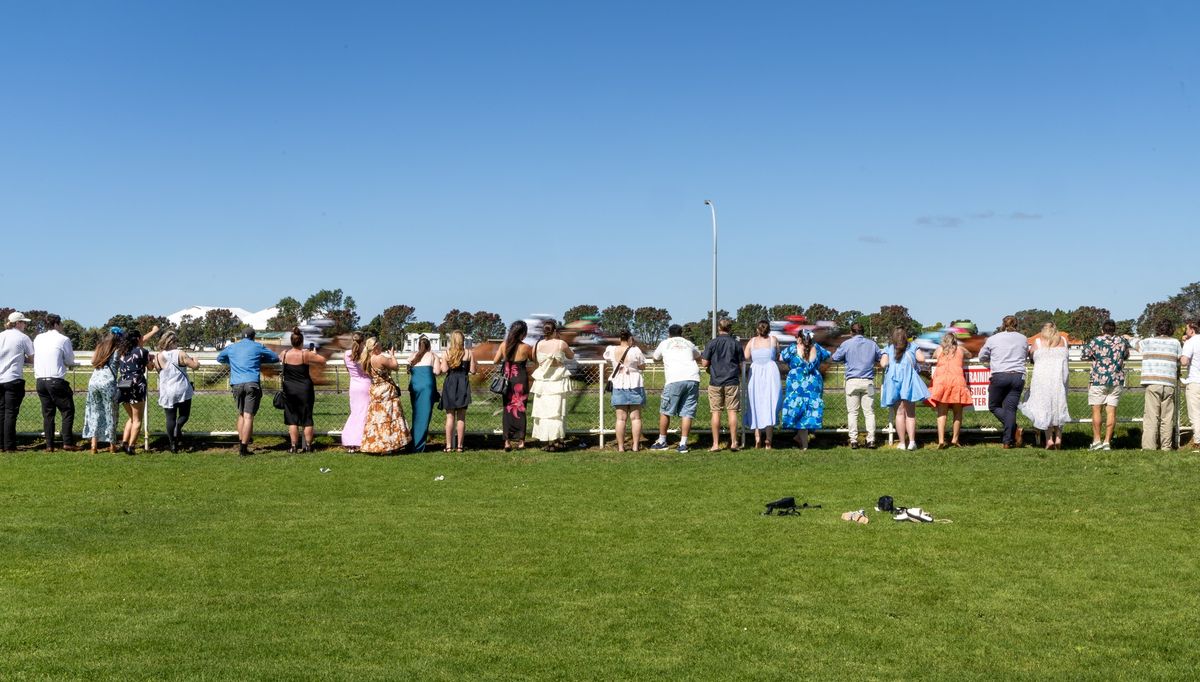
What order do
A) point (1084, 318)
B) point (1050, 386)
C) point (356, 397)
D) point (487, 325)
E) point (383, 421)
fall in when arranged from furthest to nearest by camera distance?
1. point (1084, 318)
2. point (487, 325)
3. point (356, 397)
4. point (383, 421)
5. point (1050, 386)

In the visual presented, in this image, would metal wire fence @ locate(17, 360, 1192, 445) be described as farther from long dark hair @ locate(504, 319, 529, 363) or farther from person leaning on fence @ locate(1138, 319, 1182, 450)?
long dark hair @ locate(504, 319, 529, 363)

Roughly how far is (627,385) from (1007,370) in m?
5.36

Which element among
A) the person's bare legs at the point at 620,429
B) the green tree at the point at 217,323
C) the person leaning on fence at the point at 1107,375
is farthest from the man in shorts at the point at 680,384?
the green tree at the point at 217,323

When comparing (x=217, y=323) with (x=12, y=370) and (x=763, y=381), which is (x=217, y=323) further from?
(x=763, y=381)

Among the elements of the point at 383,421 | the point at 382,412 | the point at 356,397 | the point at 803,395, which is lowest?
the point at 383,421

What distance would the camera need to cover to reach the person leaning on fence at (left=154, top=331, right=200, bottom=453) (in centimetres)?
1584

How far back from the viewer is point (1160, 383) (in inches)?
587

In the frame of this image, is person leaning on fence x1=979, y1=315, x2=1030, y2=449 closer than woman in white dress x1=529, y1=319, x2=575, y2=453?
Yes

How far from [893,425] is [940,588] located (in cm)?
958

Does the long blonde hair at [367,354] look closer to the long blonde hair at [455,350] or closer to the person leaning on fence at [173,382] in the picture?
the long blonde hair at [455,350]

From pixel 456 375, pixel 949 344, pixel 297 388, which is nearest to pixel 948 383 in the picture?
pixel 949 344

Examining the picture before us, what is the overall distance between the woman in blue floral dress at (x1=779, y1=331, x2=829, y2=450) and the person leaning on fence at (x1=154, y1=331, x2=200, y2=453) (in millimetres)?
8562

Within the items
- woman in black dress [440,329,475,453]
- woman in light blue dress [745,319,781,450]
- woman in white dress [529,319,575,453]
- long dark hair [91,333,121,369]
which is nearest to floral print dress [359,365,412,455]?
woman in black dress [440,329,475,453]

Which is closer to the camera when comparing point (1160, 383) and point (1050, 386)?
point (1160, 383)
